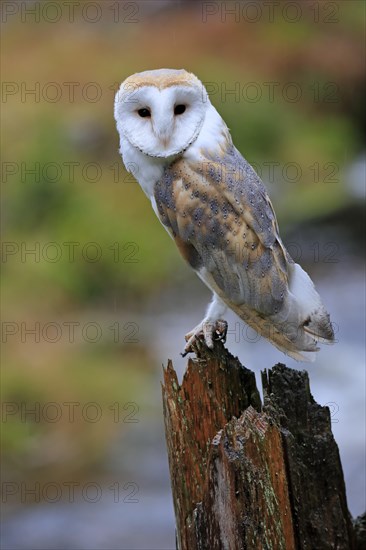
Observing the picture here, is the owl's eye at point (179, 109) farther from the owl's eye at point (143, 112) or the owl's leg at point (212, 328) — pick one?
the owl's leg at point (212, 328)

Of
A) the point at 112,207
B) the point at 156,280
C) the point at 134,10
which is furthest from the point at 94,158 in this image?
the point at 134,10

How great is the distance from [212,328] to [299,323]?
209mm

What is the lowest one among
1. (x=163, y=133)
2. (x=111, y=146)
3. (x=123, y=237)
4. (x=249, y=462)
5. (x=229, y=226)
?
(x=249, y=462)

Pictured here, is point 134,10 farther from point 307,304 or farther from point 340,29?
point 307,304

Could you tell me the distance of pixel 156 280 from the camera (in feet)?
19.0

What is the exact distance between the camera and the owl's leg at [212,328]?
7.39 ft

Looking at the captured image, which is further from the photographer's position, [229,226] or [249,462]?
[229,226]

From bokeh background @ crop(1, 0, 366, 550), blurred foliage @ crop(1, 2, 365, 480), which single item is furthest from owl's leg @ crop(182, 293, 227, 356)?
blurred foliage @ crop(1, 2, 365, 480)

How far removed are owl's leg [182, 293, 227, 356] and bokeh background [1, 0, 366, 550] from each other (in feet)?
5.77

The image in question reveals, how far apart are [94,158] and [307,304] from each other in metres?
4.56

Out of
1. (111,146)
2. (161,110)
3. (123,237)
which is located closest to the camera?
(161,110)

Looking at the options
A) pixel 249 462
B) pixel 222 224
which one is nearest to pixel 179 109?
pixel 222 224

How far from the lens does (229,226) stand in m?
2.24

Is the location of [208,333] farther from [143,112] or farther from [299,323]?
[143,112]
